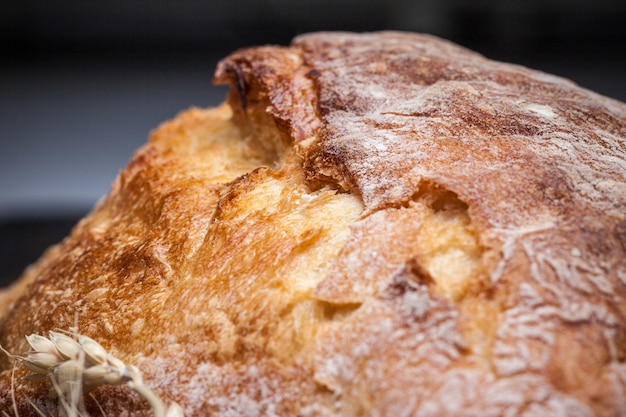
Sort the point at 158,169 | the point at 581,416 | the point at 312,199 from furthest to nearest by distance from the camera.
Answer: the point at 158,169, the point at 312,199, the point at 581,416

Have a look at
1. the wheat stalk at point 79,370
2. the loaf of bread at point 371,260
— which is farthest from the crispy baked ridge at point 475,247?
the wheat stalk at point 79,370

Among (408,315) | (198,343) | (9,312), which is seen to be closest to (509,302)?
(408,315)

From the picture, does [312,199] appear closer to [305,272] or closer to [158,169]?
[305,272]

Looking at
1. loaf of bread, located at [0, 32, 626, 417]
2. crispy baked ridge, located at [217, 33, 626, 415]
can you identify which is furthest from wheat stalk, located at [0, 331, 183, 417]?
crispy baked ridge, located at [217, 33, 626, 415]

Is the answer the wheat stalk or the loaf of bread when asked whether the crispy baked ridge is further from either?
the wheat stalk

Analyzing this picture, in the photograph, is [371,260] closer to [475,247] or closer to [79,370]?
[475,247]

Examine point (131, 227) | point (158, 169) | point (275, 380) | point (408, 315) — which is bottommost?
point (275, 380)

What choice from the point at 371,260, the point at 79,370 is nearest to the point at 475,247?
the point at 371,260
